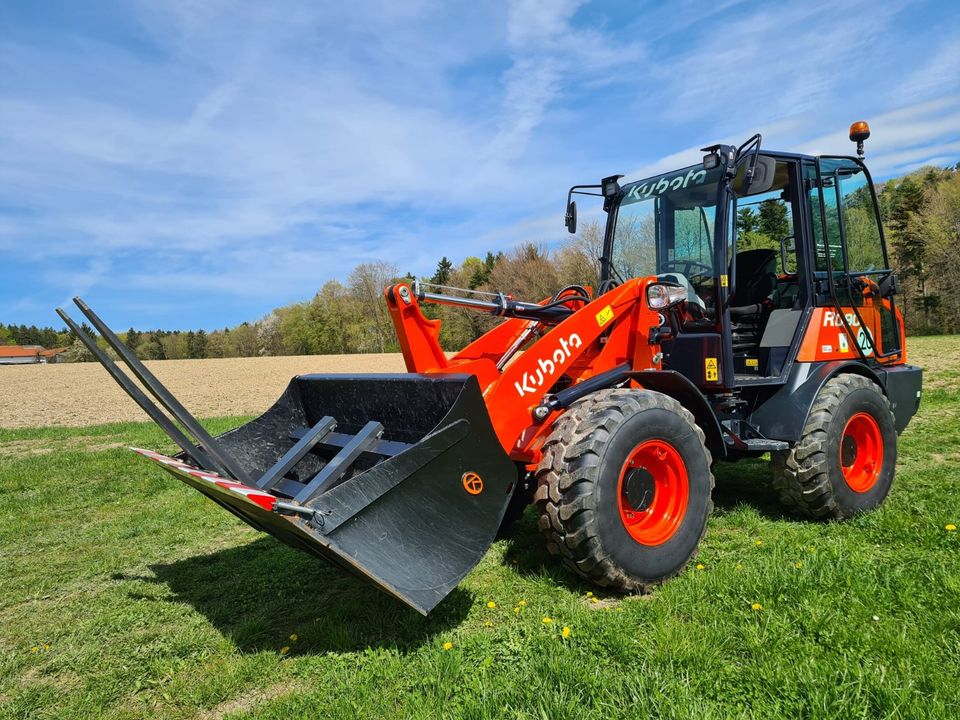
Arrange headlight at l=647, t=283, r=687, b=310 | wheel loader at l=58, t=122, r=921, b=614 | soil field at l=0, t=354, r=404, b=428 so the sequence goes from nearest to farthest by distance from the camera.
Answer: wheel loader at l=58, t=122, r=921, b=614 < headlight at l=647, t=283, r=687, b=310 < soil field at l=0, t=354, r=404, b=428

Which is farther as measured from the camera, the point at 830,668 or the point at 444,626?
the point at 444,626

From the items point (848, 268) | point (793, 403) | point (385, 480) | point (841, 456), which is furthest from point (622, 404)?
point (848, 268)

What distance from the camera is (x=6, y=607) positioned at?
4.45 m

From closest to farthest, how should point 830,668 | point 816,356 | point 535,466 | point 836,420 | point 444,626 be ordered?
point 830,668 < point 444,626 < point 535,466 < point 836,420 < point 816,356

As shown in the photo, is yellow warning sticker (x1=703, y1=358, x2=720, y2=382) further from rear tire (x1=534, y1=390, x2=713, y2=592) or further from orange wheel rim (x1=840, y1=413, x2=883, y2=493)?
orange wheel rim (x1=840, y1=413, x2=883, y2=493)

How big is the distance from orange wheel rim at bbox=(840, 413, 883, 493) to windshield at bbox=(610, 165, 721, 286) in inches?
66.0

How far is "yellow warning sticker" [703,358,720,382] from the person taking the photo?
200 inches

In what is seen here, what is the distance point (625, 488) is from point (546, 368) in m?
0.85

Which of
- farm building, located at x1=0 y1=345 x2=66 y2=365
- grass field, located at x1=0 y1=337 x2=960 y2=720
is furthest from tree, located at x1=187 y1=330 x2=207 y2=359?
grass field, located at x1=0 y1=337 x2=960 y2=720

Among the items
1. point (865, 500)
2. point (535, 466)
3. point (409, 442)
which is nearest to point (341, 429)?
point (409, 442)

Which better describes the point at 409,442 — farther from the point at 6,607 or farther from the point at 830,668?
the point at 6,607

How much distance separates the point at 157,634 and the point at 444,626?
5.44 ft

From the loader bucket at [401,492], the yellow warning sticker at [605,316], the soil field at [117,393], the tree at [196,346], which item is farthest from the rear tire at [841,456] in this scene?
the tree at [196,346]

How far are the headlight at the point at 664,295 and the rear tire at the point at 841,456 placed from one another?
1345 mm
